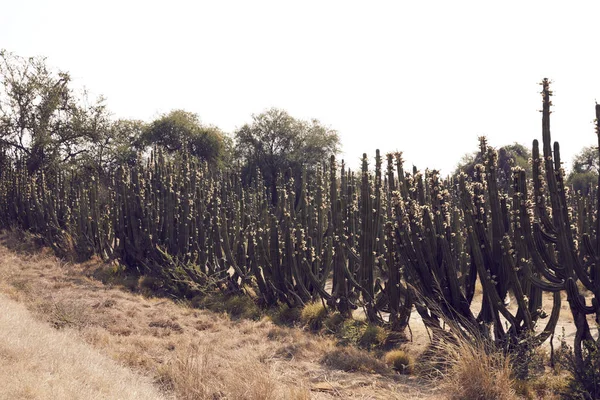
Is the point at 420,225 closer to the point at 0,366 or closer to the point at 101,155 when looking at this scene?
the point at 0,366

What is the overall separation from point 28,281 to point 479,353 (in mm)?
10188

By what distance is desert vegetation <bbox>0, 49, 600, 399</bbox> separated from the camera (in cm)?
626

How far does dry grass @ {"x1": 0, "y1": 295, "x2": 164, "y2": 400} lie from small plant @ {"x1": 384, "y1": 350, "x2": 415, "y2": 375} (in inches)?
119

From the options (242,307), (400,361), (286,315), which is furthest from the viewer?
(242,307)

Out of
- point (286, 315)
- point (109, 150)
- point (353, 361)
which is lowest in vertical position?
point (353, 361)

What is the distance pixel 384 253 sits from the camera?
952cm

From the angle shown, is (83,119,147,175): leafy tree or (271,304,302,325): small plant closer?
(271,304,302,325): small plant

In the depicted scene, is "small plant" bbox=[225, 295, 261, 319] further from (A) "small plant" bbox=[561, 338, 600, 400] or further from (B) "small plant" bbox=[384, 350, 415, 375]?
(A) "small plant" bbox=[561, 338, 600, 400]

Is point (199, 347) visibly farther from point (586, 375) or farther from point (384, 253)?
point (586, 375)

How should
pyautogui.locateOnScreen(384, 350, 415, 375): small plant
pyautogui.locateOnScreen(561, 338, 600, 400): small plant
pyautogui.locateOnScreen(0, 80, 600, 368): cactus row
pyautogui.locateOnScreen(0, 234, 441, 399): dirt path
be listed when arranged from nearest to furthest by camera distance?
1. pyautogui.locateOnScreen(561, 338, 600, 400): small plant
2. pyautogui.locateOnScreen(0, 234, 441, 399): dirt path
3. pyautogui.locateOnScreen(0, 80, 600, 368): cactus row
4. pyautogui.locateOnScreen(384, 350, 415, 375): small plant

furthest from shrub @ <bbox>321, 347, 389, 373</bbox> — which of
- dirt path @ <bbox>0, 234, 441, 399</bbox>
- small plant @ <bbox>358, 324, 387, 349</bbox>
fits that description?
small plant @ <bbox>358, 324, 387, 349</bbox>

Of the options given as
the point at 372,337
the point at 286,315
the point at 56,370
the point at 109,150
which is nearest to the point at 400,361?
the point at 372,337

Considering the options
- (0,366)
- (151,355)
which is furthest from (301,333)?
(0,366)

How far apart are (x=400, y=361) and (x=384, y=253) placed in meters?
2.40
